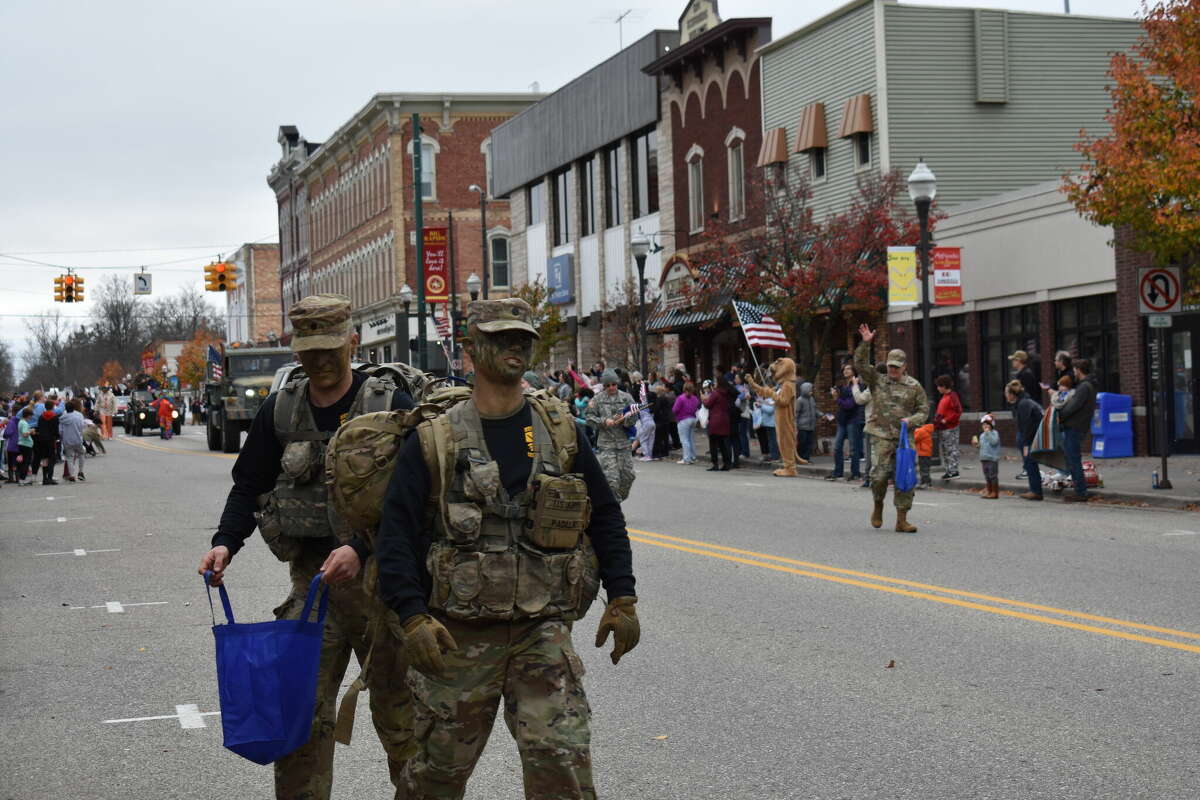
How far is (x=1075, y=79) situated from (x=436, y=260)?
18.2 metres

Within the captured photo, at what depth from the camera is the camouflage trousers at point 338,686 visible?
5.33 meters

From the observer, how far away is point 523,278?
57.2 metres

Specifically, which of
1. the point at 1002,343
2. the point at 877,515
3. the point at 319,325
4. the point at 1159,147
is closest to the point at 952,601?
the point at 877,515

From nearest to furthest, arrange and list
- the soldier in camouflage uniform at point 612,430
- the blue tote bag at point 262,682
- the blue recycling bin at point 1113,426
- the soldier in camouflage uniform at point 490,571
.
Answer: the soldier in camouflage uniform at point 490,571 < the blue tote bag at point 262,682 < the soldier in camouflage uniform at point 612,430 < the blue recycling bin at point 1113,426

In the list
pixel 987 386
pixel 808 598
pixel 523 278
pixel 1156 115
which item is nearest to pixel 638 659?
pixel 808 598

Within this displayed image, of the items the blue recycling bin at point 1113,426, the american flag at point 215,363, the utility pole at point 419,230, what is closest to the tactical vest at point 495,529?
the blue recycling bin at point 1113,426

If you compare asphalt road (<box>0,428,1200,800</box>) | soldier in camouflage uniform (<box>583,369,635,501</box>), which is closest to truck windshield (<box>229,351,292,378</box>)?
asphalt road (<box>0,428,1200,800</box>)

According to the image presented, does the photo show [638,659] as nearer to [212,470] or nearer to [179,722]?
[179,722]

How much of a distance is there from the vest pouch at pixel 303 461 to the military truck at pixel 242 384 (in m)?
31.5

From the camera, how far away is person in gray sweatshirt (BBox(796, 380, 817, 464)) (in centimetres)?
2745

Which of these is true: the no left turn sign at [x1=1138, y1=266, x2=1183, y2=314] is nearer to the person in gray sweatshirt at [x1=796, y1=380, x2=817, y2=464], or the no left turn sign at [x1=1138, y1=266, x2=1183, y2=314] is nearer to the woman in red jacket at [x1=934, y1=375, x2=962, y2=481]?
the woman in red jacket at [x1=934, y1=375, x2=962, y2=481]

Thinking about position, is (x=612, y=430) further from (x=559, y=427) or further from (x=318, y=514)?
(x=559, y=427)

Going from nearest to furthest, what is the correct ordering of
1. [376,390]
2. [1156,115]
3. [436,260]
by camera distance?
[376,390]
[1156,115]
[436,260]

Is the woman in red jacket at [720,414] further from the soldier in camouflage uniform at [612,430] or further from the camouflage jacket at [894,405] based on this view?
the camouflage jacket at [894,405]
